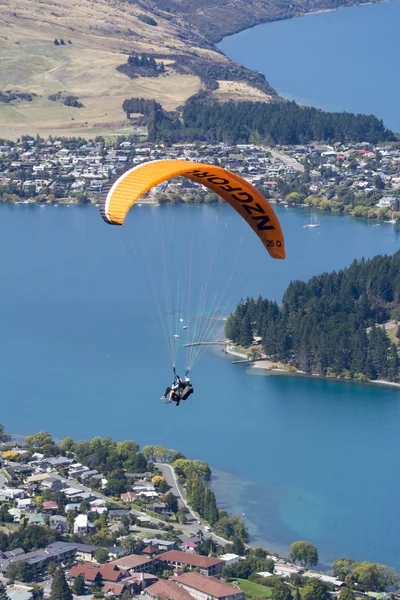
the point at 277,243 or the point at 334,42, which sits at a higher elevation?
the point at 334,42

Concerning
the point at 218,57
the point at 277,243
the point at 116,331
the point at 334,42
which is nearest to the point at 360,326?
the point at 116,331

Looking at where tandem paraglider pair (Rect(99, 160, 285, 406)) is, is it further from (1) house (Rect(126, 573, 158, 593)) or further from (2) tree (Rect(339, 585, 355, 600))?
(2) tree (Rect(339, 585, 355, 600))

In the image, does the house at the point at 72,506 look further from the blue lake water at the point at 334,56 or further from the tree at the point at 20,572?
the blue lake water at the point at 334,56

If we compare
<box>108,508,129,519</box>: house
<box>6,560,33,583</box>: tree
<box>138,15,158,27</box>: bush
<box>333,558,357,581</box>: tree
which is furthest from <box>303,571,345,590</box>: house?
<box>138,15,158,27</box>: bush

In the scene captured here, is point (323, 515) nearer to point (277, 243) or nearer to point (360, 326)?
point (277, 243)

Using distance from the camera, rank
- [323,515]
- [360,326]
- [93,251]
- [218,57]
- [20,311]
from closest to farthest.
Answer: [323,515] < [360,326] < [20,311] < [93,251] < [218,57]

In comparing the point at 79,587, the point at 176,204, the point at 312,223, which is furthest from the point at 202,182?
the point at 176,204

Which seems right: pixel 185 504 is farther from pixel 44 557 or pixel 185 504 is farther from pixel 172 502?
pixel 44 557
